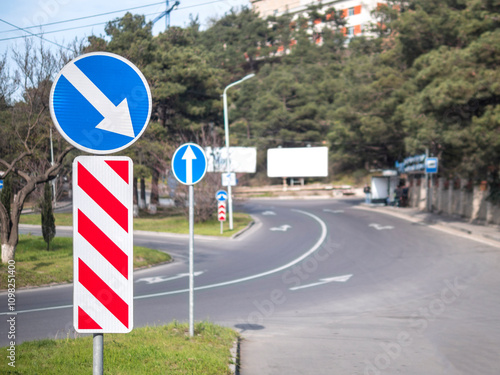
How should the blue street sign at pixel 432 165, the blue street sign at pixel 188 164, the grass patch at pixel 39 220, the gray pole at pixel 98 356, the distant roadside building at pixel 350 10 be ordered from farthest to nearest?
the distant roadside building at pixel 350 10 → the blue street sign at pixel 432 165 → the grass patch at pixel 39 220 → the blue street sign at pixel 188 164 → the gray pole at pixel 98 356

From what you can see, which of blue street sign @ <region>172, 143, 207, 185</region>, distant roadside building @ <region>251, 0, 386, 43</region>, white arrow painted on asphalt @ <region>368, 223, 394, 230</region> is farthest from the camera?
distant roadside building @ <region>251, 0, 386, 43</region>

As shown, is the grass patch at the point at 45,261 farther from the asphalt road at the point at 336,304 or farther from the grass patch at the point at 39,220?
the grass patch at the point at 39,220

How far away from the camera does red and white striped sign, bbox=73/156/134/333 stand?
10.3ft

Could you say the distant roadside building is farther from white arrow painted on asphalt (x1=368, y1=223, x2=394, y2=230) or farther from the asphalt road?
the asphalt road

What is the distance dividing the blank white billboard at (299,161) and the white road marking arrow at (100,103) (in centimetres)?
6032

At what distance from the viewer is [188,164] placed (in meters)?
8.02

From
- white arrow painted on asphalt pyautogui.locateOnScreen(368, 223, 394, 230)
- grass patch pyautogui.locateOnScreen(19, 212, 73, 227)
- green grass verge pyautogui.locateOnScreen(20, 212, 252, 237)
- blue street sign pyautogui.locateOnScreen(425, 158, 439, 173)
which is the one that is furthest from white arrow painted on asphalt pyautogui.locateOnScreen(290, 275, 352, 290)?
blue street sign pyautogui.locateOnScreen(425, 158, 439, 173)

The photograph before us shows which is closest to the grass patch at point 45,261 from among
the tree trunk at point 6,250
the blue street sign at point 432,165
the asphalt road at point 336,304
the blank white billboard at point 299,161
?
the tree trunk at point 6,250

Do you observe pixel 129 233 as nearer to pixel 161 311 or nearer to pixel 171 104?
pixel 161 311

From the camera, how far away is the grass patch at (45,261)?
14.5 m

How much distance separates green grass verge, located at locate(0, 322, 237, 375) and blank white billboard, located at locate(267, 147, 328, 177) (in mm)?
56449

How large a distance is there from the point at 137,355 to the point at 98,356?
356 centimetres

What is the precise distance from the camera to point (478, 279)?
1405 centimetres

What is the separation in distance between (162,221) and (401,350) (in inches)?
1163
